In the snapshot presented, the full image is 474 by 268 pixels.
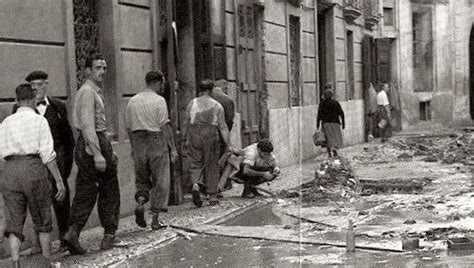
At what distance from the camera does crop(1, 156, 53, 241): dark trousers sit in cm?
817

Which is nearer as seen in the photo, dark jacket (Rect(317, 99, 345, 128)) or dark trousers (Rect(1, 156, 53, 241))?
dark trousers (Rect(1, 156, 53, 241))

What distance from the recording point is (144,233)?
1094cm

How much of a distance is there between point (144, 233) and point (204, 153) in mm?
2891

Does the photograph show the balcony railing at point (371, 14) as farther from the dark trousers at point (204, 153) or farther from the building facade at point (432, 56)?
the dark trousers at point (204, 153)

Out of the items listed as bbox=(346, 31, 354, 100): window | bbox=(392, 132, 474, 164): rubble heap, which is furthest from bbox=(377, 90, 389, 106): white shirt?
bbox=(392, 132, 474, 164): rubble heap

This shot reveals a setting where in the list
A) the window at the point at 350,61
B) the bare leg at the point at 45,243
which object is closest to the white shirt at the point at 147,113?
the bare leg at the point at 45,243

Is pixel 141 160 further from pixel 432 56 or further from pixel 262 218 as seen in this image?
pixel 432 56

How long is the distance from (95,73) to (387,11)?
27789mm

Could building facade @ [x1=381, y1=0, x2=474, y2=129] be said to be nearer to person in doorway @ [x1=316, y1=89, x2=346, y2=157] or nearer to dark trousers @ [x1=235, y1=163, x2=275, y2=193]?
person in doorway @ [x1=316, y1=89, x2=346, y2=157]

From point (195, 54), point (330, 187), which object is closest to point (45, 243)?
point (195, 54)

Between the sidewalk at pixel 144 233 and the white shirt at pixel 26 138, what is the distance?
1.22 m

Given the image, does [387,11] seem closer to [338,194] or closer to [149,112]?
[338,194]

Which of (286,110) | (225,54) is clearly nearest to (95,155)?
(225,54)

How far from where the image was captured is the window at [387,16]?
119 feet
